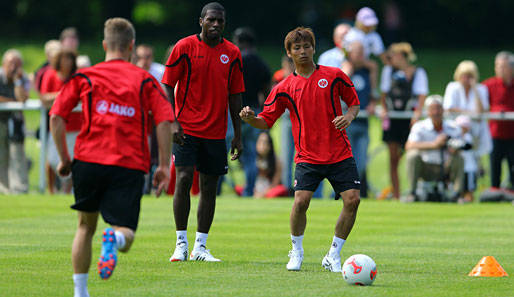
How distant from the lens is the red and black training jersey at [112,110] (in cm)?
712

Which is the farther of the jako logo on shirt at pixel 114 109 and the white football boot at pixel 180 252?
the white football boot at pixel 180 252

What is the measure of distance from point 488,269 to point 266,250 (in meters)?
2.68

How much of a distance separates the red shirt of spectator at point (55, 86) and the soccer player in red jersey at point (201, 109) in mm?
7178

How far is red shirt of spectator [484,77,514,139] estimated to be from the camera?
18.0m

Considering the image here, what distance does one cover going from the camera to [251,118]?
9039 millimetres

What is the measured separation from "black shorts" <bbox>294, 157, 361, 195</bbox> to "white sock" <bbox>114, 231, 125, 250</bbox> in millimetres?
2566

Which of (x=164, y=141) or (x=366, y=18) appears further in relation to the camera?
(x=366, y=18)

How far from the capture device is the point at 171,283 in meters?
8.17

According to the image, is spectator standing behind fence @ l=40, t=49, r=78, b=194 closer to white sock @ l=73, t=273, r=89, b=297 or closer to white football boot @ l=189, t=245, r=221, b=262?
white football boot @ l=189, t=245, r=221, b=262

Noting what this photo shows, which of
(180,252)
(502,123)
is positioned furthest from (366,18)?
(180,252)

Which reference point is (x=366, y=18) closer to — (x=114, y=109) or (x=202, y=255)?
(x=202, y=255)

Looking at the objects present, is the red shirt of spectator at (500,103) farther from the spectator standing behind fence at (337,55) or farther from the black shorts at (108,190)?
the black shorts at (108,190)

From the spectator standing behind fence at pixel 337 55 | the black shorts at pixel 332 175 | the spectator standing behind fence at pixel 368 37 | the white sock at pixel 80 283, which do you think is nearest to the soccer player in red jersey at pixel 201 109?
the black shorts at pixel 332 175

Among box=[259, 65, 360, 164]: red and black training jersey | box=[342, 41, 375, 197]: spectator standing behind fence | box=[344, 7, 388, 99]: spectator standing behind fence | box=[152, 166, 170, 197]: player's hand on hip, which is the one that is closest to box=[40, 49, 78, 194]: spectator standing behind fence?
box=[342, 41, 375, 197]: spectator standing behind fence
